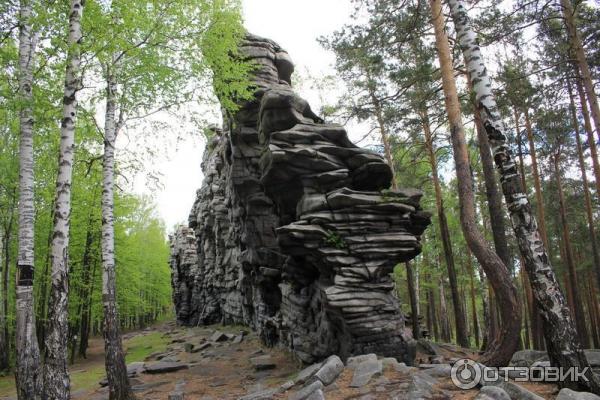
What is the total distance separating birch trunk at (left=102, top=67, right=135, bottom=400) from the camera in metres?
8.98

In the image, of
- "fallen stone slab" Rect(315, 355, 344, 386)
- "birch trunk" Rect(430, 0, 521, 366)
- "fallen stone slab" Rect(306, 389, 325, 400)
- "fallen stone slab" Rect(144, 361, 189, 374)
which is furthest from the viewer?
"fallen stone slab" Rect(144, 361, 189, 374)

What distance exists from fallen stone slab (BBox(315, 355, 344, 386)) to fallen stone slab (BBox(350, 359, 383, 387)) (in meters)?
0.37

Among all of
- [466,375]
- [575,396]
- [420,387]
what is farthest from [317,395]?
[575,396]

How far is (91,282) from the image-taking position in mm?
20859

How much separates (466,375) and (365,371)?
1.85 metres

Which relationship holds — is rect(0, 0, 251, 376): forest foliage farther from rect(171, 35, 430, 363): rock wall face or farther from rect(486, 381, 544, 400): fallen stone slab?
rect(486, 381, 544, 400): fallen stone slab

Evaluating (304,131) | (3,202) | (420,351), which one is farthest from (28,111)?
(420,351)

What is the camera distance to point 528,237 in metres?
6.57

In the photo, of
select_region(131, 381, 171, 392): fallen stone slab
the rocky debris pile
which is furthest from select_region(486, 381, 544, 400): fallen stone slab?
select_region(131, 381, 171, 392): fallen stone slab

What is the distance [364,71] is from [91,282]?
1876 cm

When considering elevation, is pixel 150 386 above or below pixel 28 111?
below

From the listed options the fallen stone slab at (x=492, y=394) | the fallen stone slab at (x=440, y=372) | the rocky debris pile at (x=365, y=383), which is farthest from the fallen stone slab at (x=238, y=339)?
the fallen stone slab at (x=492, y=394)

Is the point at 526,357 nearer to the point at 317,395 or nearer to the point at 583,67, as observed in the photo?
the point at 317,395

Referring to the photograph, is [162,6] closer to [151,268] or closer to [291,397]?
[291,397]
